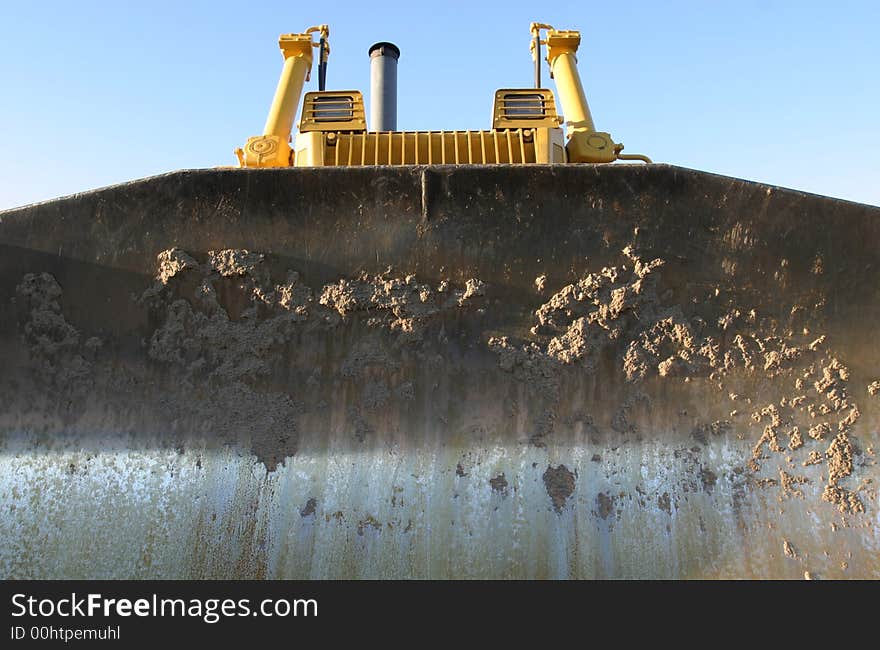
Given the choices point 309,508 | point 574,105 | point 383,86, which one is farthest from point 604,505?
point 383,86

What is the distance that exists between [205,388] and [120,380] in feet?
0.85

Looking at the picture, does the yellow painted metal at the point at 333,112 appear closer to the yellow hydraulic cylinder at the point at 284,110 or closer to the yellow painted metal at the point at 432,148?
the yellow painted metal at the point at 432,148

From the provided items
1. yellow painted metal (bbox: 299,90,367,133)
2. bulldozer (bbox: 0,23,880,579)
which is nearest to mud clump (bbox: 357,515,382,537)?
bulldozer (bbox: 0,23,880,579)

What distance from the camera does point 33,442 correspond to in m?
2.12

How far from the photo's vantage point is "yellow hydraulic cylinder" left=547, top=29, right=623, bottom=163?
3.70 m

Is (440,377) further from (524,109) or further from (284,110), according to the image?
(284,110)

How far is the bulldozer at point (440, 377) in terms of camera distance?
190 cm

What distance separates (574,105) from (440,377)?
2495mm

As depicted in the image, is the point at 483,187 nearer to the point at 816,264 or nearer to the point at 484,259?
the point at 484,259

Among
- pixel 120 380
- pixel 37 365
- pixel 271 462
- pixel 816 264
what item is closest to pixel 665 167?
pixel 816 264

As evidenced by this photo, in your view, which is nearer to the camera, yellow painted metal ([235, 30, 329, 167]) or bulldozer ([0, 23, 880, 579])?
bulldozer ([0, 23, 880, 579])

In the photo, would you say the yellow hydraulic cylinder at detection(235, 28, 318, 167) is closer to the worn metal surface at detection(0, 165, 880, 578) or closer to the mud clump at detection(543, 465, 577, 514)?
the worn metal surface at detection(0, 165, 880, 578)

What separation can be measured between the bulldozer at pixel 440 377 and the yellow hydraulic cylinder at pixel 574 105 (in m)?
1.54
